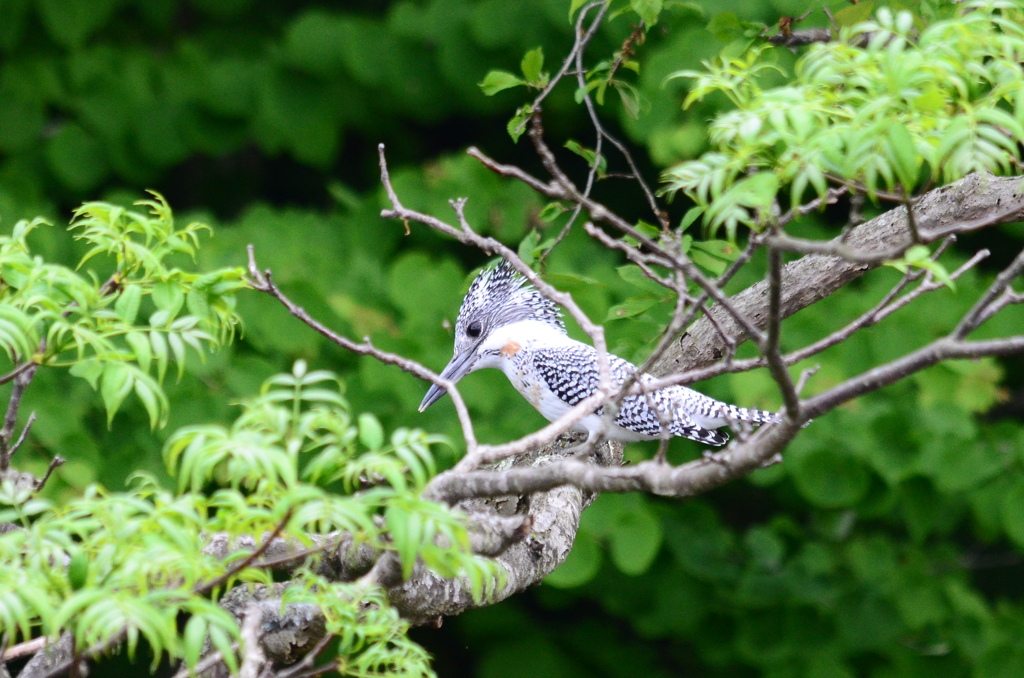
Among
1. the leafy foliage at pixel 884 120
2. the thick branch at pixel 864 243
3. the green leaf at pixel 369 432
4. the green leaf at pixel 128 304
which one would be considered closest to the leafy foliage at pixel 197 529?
the green leaf at pixel 369 432

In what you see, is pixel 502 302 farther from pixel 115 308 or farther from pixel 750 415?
pixel 115 308

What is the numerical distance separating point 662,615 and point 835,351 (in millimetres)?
1105

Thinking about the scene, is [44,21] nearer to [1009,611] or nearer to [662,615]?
[662,615]

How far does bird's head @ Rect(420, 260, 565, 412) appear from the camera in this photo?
2.56 m

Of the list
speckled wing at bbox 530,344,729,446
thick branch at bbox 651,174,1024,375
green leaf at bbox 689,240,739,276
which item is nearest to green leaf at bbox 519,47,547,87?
green leaf at bbox 689,240,739,276

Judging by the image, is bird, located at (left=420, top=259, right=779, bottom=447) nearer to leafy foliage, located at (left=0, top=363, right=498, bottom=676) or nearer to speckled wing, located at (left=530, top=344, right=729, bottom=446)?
speckled wing, located at (left=530, top=344, right=729, bottom=446)

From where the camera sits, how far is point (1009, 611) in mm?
3301

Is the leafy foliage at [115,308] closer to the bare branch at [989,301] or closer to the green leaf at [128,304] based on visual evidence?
the green leaf at [128,304]

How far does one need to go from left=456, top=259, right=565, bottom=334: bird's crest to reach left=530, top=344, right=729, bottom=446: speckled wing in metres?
0.16

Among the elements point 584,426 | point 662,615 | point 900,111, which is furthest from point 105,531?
point 662,615

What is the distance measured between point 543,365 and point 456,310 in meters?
0.57

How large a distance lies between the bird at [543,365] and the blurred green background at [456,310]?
0.17 m

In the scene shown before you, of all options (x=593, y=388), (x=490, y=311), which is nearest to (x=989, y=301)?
(x=593, y=388)

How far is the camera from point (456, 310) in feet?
9.82
